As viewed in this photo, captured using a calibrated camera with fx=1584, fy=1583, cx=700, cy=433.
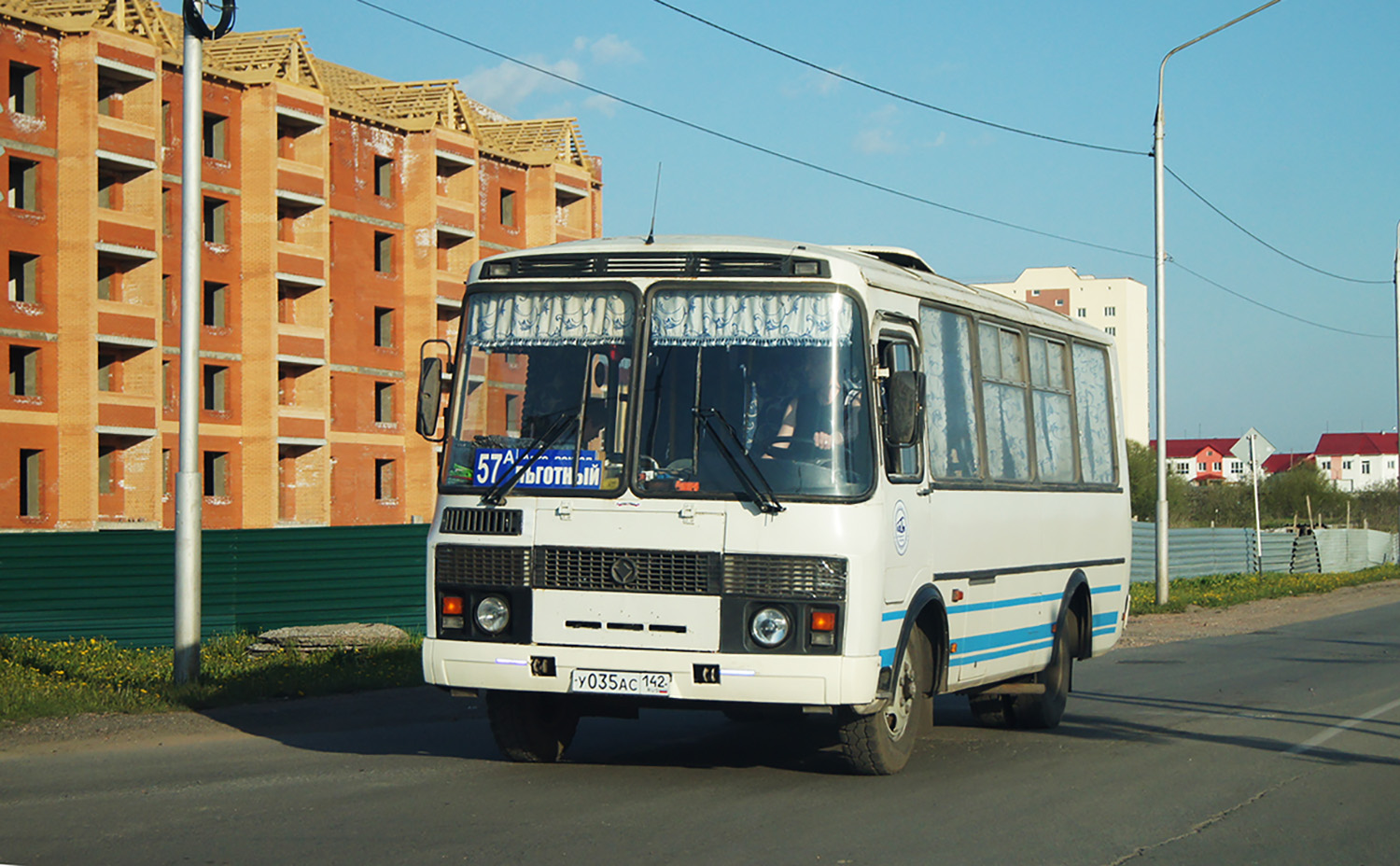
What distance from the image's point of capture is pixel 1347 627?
88.0ft

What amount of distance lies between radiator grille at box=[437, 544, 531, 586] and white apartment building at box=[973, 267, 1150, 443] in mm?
129991

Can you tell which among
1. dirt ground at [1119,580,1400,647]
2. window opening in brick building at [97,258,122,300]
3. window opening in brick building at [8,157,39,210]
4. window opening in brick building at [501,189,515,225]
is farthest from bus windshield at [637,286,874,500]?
window opening in brick building at [501,189,515,225]

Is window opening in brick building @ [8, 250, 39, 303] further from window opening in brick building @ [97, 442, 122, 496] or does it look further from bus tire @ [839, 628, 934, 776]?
bus tire @ [839, 628, 934, 776]

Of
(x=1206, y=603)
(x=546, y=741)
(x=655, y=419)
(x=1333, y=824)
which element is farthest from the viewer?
(x=1206, y=603)

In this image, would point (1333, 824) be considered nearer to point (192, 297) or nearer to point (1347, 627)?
point (192, 297)

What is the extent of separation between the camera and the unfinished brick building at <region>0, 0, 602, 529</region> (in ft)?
158

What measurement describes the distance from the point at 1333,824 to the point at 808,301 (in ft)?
12.4

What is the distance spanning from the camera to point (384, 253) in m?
63.1

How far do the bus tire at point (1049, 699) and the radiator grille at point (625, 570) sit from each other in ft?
14.4

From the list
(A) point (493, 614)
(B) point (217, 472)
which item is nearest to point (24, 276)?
(B) point (217, 472)

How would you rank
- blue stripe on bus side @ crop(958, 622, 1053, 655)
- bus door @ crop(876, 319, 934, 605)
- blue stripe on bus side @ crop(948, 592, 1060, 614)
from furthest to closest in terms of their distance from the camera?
blue stripe on bus side @ crop(958, 622, 1053, 655) → blue stripe on bus side @ crop(948, 592, 1060, 614) → bus door @ crop(876, 319, 934, 605)

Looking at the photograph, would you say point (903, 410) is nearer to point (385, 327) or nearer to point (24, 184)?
point (24, 184)

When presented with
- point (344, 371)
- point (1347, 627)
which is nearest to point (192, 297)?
point (1347, 627)

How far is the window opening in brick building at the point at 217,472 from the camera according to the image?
179 ft
